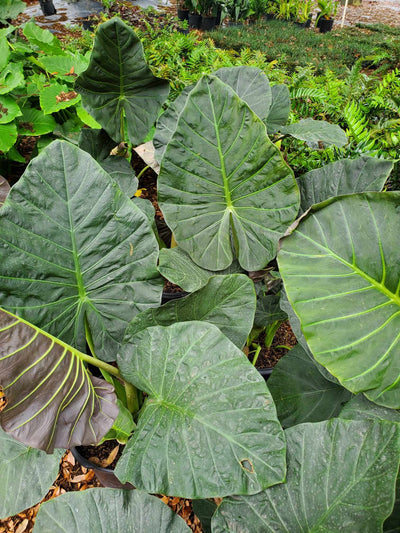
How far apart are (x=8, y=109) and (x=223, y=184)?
1301 mm

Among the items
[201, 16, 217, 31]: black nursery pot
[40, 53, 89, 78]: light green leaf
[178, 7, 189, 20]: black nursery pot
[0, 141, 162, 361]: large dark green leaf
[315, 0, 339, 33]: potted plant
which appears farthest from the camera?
[315, 0, 339, 33]: potted plant

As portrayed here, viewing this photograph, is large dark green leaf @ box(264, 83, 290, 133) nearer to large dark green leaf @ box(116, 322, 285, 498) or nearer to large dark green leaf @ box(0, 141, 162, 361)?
large dark green leaf @ box(0, 141, 162, 361)

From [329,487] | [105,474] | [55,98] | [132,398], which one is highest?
[55,98]

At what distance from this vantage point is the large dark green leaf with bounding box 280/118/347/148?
1.36m

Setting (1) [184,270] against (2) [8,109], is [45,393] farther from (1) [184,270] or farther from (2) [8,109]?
(2) [8,109]

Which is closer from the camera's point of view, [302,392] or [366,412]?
[366,412]

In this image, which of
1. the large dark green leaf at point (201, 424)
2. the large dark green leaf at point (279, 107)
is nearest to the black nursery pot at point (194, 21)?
the large dark green leaf at point (279, 107)

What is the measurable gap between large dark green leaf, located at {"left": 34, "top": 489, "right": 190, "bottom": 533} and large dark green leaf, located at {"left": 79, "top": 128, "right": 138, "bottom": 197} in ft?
3.08

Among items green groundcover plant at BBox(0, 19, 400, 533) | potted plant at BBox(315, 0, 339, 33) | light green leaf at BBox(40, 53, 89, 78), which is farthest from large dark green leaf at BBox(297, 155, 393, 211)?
potted plant at BBox(315, 0, 339, 33)

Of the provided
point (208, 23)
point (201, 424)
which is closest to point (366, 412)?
point (201, 424)

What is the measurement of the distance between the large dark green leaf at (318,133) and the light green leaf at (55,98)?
1044mm

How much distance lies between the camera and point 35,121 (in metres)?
2.04

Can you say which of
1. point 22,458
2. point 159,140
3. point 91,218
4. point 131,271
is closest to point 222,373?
point 131,271

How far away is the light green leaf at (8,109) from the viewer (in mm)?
1847
